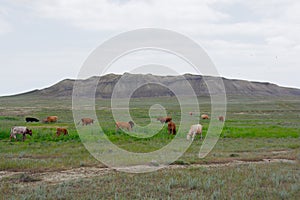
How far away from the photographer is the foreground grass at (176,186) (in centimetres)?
862

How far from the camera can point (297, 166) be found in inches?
502

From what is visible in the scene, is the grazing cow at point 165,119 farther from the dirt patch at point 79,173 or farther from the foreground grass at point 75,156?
the dirt patch at point 79,173

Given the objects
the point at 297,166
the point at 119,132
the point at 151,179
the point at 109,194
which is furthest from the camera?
the point at 119,132

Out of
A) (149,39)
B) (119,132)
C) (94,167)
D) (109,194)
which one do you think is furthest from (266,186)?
(119,132)

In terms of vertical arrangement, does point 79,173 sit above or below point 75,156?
below

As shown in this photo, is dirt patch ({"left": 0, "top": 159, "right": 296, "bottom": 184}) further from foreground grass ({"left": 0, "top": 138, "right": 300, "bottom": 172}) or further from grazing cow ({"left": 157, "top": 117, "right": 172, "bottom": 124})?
grazing cow ({"left": 157, "top": 117, "right": 172, "bottom": 124})

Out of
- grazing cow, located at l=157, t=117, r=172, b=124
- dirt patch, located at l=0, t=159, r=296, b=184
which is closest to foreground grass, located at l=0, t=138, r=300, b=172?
dirt patch, located at l=0, t=159, r=296, b=184

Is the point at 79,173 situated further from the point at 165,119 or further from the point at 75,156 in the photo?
the point at 165,119

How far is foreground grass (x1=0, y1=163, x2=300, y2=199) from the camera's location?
862 centimetres

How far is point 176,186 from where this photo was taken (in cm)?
984

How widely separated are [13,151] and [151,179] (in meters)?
10.0

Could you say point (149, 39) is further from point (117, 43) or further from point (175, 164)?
point (175, 164)

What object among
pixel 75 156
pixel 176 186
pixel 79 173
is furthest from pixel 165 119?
pixel 176 186

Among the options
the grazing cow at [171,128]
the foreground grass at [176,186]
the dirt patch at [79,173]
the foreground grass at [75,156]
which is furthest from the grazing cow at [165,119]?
the foreground grass at [176,186]
